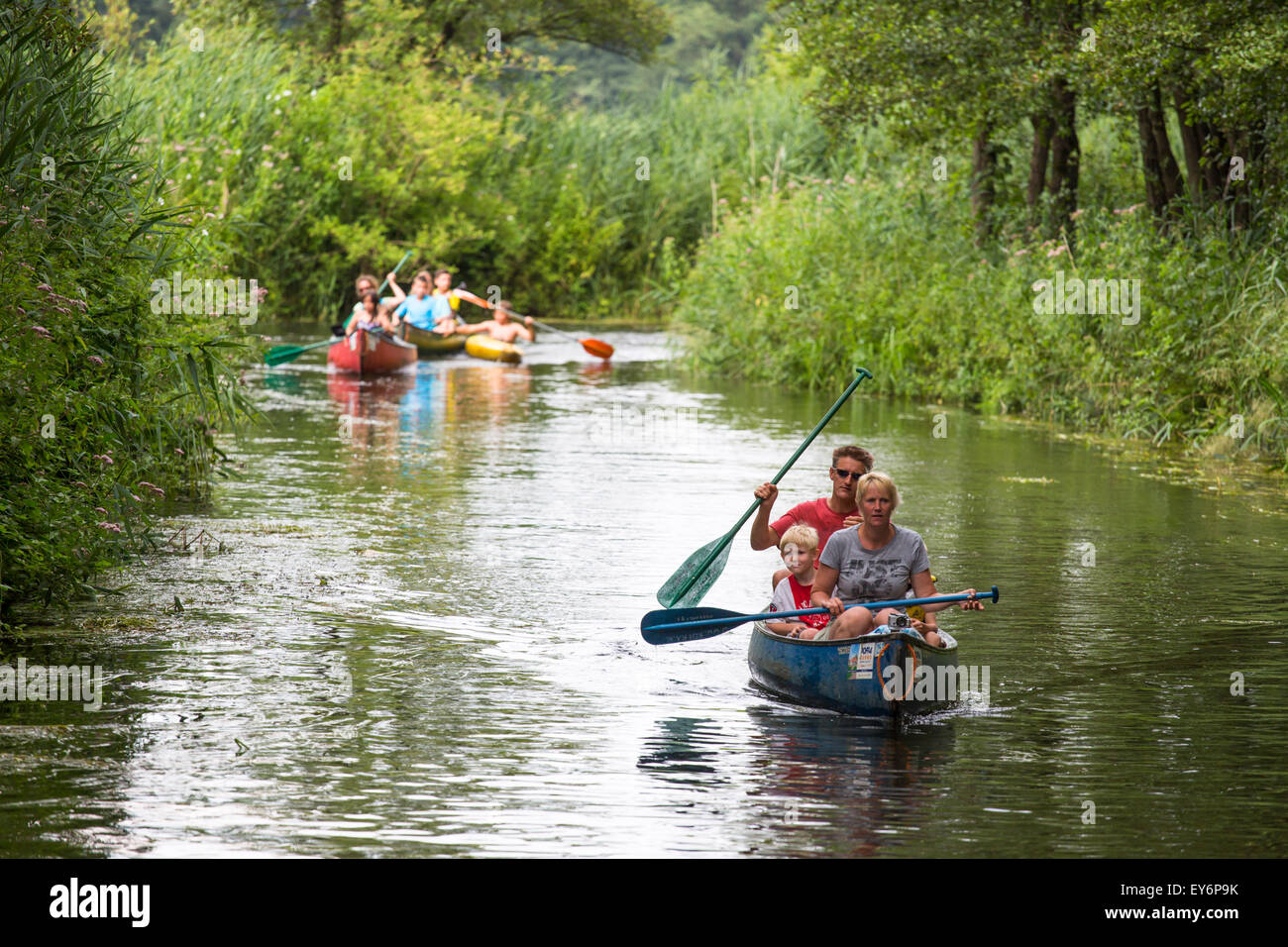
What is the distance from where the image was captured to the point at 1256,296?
15797mm

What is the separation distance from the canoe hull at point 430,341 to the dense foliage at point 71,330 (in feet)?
51.5

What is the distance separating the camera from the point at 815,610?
7.48 metres

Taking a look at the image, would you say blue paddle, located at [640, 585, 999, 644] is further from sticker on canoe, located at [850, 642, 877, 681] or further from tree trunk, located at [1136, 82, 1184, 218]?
tree trunk, located at [1136, 82, 1184, 218]

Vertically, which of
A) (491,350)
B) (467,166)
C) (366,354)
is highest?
(467,166)

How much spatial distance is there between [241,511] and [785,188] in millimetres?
14000

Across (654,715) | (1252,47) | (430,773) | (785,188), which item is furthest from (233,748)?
(785,188)

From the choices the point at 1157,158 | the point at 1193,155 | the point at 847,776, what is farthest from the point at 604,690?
the point at 1157,158

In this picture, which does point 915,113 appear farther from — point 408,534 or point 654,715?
point 654,715

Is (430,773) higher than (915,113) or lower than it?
lower

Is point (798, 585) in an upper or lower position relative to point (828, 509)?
lower

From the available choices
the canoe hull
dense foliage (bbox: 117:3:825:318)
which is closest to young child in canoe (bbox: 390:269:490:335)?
the canoe hull

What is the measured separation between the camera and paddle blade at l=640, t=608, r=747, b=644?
799 centimetres

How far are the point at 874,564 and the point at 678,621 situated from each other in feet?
3.54

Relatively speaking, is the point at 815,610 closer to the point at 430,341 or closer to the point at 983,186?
the point at 983,186
